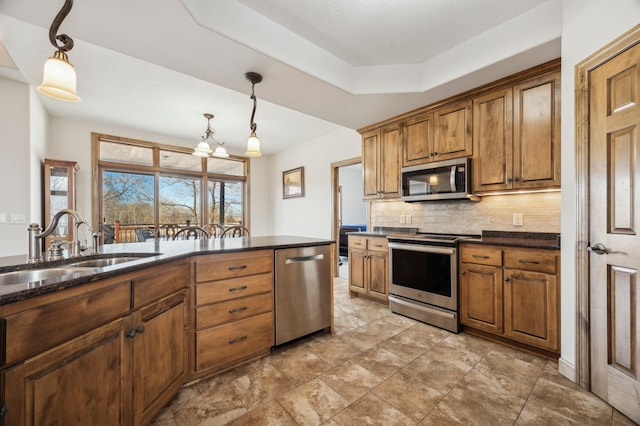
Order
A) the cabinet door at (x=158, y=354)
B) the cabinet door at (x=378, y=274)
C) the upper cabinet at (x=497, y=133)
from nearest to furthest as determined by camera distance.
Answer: the cabinet door at (x=158, y=354)
the upper cabinet at (x=497, y=133)
the cabinet door at (x=378, y=274)

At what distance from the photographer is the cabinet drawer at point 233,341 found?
6.13ft

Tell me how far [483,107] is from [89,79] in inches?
173

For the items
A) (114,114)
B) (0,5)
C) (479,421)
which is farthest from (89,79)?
(479,421)

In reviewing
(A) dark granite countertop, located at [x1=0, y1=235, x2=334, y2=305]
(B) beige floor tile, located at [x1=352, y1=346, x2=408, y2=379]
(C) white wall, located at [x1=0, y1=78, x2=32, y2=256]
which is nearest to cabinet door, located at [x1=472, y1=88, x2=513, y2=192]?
(B) beige floor tile, located at [x1=352, y1=346, x2=408, y2=379]

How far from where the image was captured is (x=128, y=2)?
1.63 meters

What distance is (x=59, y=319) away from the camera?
0.95 metres

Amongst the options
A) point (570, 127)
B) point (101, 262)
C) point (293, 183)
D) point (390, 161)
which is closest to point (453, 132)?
point (390, 161)

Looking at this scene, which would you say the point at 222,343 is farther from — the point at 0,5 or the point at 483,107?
the point at 483,107

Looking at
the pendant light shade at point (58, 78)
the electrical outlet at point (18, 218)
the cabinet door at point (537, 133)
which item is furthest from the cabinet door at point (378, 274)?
the electrical outlet at point (18, 218)

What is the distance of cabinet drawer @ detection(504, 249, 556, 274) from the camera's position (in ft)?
6.86

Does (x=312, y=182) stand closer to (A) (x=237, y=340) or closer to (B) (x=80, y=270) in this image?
(A) (x=237, y=340)

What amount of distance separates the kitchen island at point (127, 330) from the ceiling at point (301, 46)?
5.00 feet

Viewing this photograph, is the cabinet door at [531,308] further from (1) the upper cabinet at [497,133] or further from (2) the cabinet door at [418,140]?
(2) the cabinet door at [418,140]

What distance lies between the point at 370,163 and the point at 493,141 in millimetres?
1527
